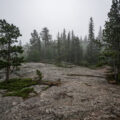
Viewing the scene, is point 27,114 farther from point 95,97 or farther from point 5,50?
point 5,50

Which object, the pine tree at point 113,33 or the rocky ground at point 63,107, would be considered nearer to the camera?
the rocky ground at point 63,107

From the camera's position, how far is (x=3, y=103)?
427 inches

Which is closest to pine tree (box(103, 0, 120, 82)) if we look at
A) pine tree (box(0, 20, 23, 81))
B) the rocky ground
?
the rocky ground

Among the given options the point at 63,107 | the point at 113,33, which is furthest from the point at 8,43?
the point at 113,33

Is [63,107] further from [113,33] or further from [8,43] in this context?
[113,33]

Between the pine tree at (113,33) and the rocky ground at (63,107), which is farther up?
the pine tree at (113,33)

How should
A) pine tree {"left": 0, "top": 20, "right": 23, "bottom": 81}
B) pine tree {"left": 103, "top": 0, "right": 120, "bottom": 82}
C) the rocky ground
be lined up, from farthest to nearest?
pine tree {"left": 103, "top": 0, "right": 120, "bottom": 82} → pine tree {"left": 0, "top": 20, "right": 23, "bottom": 81} → the rocky ground

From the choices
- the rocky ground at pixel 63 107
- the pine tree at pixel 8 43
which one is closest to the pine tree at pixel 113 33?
the rocky ground at pixel 63 107

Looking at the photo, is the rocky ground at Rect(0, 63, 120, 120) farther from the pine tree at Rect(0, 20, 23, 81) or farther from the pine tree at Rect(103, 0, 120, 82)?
the pine tree at Rect(103, 0, 120, 82)

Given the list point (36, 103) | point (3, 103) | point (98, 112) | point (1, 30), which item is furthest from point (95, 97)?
point (1, 30)

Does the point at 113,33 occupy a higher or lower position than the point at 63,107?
higher

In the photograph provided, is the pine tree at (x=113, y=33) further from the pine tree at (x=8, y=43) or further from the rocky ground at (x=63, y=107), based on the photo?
the pine tree at (x=8, y=43)

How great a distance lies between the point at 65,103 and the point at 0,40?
12485mm

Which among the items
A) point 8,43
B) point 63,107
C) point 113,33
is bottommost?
point 63,107
